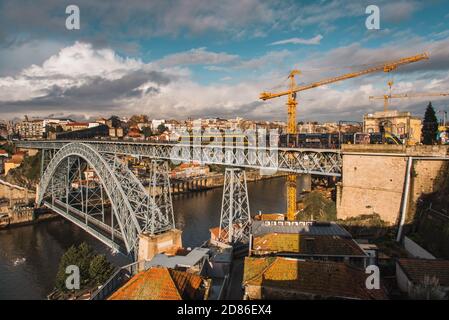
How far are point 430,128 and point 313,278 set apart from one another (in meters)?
20.8

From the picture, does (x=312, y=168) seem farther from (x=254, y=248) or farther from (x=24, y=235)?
(x=24, y=235)

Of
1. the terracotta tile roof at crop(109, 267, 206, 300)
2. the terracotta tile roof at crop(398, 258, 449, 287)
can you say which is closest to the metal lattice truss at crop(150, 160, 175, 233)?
the terracotta tile roof at crop(109, 267, 206, 300)

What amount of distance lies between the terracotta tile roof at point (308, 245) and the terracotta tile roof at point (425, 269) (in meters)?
2.15

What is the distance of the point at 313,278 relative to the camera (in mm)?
9016

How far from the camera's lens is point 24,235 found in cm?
3097

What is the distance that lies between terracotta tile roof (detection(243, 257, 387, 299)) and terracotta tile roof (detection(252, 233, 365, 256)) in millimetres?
2371

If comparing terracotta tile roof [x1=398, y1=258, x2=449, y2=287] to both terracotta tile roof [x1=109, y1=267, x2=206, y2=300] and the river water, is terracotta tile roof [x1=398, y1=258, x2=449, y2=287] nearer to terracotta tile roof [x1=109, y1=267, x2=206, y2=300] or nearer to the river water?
terracotta tile roof [x1=109, y1=267, x2=206, y2=300]

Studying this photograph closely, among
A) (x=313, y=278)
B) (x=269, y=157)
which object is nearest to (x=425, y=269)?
(x=313, y=278)

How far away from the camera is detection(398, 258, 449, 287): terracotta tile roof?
29.0 ft

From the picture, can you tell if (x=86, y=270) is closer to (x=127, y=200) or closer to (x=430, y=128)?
(x=127, y=200)

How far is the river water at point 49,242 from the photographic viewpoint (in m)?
20.9
